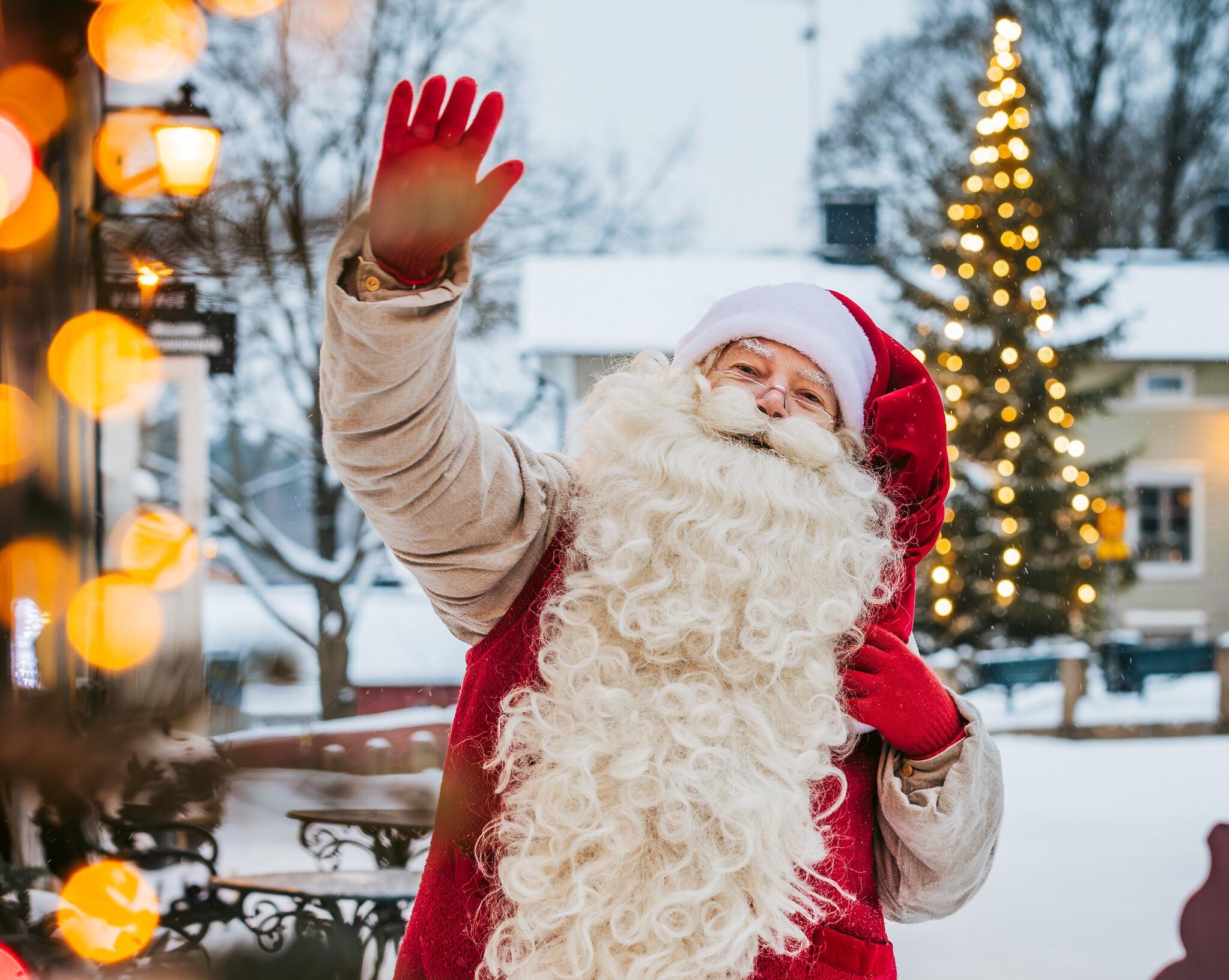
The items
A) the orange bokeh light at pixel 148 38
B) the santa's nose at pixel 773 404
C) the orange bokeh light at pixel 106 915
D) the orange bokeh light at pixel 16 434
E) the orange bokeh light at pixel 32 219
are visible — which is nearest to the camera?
the orange bokeh light at pixel 16 434

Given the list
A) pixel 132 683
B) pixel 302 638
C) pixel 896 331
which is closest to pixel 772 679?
pixel 132 683

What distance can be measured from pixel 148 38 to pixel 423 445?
9.83 ft

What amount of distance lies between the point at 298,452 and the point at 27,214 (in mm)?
2888

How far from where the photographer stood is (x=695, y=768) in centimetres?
112

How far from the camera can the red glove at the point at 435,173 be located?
872 millimetres

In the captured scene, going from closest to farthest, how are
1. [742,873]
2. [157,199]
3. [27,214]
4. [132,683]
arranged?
[132,683] < [742,873] < [27,214] < [157,199]

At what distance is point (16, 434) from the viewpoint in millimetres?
1096

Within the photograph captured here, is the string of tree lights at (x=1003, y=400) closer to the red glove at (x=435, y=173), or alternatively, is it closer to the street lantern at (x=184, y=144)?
the street lantern at (x=184, y=144)

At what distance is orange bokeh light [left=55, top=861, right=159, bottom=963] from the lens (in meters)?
1.64

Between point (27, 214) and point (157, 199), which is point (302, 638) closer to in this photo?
point (157, 199)

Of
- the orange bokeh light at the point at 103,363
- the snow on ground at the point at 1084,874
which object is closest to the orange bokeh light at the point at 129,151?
the orange bokeh light at the point at 103,363

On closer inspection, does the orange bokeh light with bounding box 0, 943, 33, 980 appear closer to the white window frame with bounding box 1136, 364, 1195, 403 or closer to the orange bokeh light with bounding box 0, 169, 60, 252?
the orange bokeh light with bounding box 0, 169, 60, 252

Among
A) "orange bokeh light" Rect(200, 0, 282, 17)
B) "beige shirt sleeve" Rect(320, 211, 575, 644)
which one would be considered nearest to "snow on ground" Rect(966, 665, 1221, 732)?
"beige shirt sleeve" Rect(320, 211, 575, 644)

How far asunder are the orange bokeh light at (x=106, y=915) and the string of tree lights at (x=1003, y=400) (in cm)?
424
